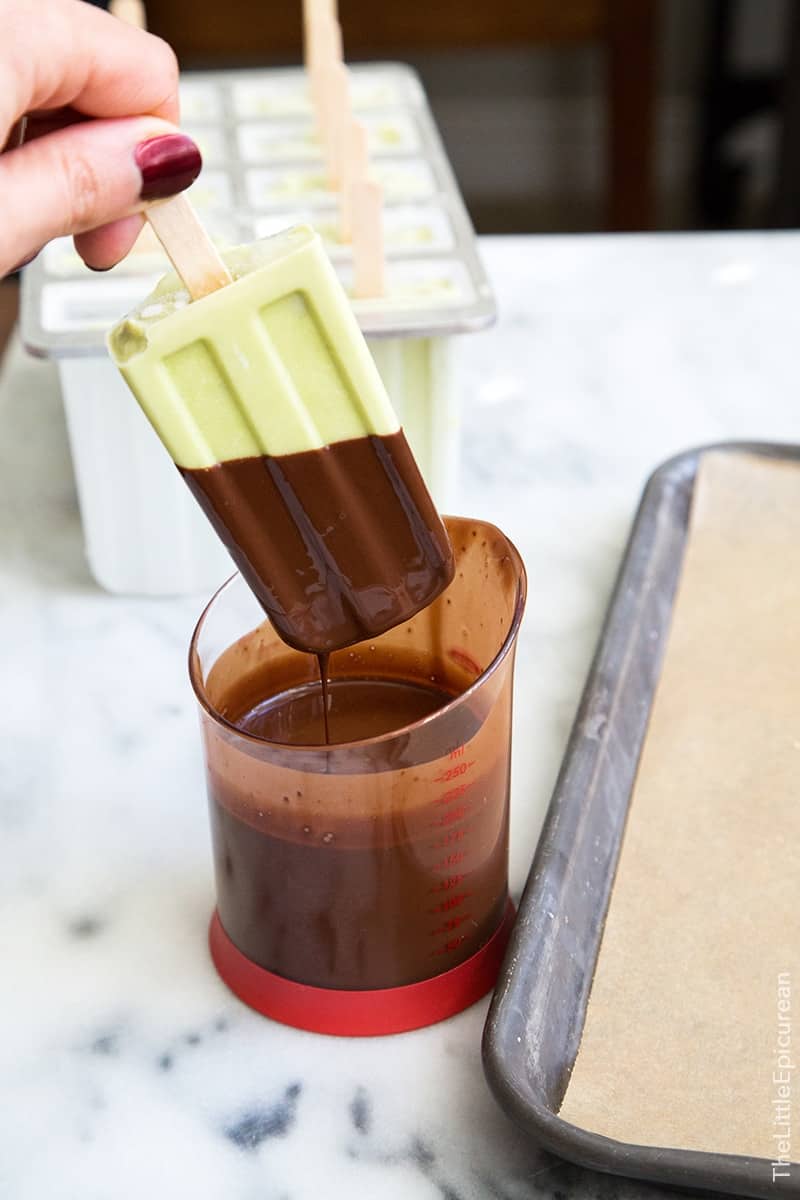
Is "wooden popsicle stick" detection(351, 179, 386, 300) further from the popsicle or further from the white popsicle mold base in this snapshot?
the popsicle

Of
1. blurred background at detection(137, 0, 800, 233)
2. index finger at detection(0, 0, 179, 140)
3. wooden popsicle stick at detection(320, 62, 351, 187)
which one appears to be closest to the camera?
index finger at detection(0, 0, 179, 140)

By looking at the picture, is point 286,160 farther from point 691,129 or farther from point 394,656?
point 691,129

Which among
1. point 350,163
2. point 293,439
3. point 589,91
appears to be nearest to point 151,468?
point 350,163

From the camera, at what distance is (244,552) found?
0.59 metres

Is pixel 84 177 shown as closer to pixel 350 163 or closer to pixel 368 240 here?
pixel 368 240

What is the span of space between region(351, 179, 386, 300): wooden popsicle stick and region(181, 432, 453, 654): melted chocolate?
339 millimetres

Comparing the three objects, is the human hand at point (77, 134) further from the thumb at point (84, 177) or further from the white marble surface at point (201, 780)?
the white marble surface at point (201, 780)

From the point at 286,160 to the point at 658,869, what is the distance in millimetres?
692

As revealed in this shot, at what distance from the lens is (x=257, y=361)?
55 cm

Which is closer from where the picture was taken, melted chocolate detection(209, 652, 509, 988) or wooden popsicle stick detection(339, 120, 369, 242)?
melted chocolate detection(209, 652, 509, 988)

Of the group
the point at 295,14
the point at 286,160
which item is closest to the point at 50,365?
the point at 286,160

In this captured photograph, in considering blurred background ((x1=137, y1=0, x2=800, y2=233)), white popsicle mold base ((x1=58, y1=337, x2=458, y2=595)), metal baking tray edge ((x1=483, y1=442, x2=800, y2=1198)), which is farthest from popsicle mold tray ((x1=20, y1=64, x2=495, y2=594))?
blurred background ((x1=137, y1=0, x2=800, y2=233))

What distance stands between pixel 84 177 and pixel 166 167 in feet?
0.11

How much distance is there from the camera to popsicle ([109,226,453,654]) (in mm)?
546
